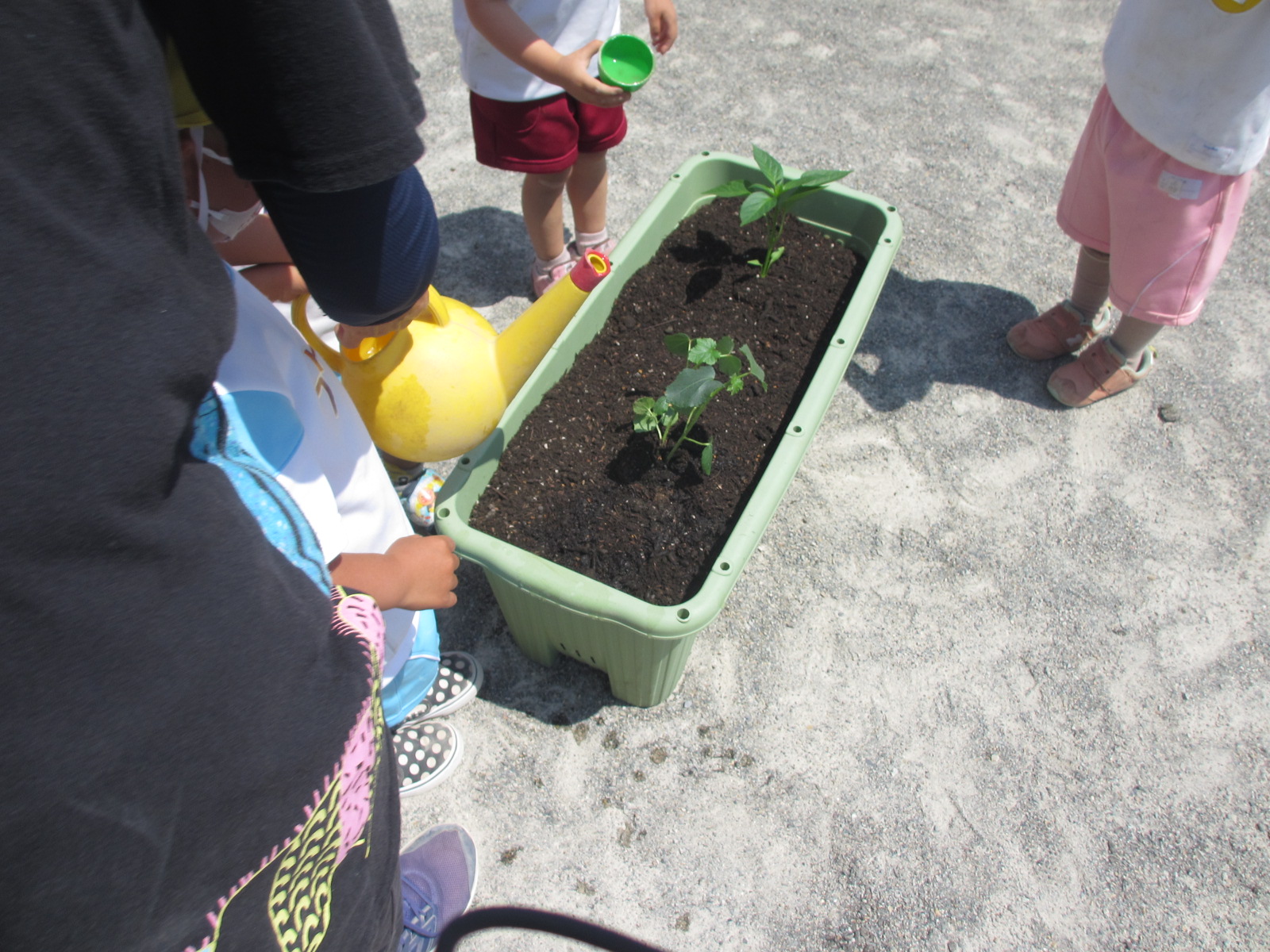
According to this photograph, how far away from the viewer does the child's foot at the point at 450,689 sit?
145 cm

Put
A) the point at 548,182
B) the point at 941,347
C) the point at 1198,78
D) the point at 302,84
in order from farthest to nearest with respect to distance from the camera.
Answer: the point at 941,347 < the point at 548,182 < the point at 1198,78 < the point at 302,84

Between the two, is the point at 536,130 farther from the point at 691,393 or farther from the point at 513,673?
the point at 513,673

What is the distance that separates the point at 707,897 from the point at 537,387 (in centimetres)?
92

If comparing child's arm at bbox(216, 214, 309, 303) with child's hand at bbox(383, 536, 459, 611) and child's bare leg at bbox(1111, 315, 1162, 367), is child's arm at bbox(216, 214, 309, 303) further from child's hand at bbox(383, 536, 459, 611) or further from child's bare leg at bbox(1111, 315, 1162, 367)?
child's bare leg at bbox(1111, 315, 1162, 367)

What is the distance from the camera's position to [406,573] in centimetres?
91

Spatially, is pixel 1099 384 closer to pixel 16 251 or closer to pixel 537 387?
pixel 537 387

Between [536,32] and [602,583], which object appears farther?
[536,32]

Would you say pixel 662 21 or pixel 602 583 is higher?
pixel 662 21

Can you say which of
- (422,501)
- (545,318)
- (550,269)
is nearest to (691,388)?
(545,318)

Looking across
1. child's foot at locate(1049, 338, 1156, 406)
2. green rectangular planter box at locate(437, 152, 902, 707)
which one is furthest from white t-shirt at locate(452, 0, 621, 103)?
child's foot at locate(1049, 338, 1156, 406)

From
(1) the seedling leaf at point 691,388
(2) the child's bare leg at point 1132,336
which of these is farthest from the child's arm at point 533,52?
(2) the child's bare leg at point 1132,336

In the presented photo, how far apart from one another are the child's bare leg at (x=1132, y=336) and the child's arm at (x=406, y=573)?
5.32ft

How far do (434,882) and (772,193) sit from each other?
4.67 ft

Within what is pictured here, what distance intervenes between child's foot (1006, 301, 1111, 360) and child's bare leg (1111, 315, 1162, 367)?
101mm
